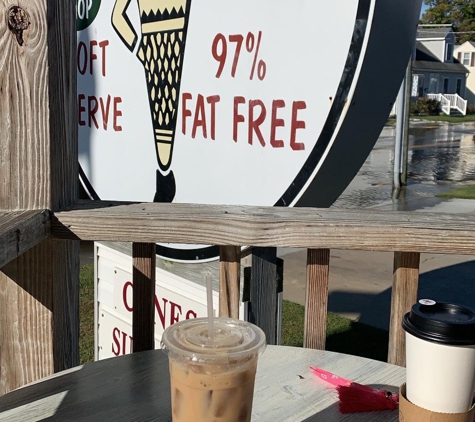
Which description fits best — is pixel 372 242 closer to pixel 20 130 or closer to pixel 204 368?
pixel 204 368

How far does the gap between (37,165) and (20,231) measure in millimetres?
221

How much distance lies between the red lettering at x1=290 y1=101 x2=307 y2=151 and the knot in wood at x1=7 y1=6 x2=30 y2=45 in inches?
31.1

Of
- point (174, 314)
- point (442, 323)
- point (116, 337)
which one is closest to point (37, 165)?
point (442, 323)

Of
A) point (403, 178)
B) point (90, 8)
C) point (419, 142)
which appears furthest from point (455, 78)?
point (90, 8)

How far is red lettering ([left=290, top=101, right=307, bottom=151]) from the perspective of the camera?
1.86 m

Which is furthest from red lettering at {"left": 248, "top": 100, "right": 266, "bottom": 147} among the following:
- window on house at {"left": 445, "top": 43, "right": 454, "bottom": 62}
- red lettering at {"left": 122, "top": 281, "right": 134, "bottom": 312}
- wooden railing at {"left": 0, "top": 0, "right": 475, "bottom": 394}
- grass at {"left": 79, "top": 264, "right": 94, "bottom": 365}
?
window on house at {"left": 445, "top": 43, "right": 454, "bottom": 62}

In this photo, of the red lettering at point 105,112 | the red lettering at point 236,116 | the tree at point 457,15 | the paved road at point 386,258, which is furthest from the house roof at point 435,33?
the red lettering at point 236,116

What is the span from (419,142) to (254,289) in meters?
21.8

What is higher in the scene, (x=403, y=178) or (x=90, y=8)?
(x=90, y=8)

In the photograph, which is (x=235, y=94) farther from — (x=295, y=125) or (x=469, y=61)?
(x=469, y=61)

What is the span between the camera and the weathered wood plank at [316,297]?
60.1 inches

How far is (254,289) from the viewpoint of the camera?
6.80ft

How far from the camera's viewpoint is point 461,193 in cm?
1104

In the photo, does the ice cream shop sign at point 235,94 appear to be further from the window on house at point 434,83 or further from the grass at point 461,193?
the window on house at point 434,83
